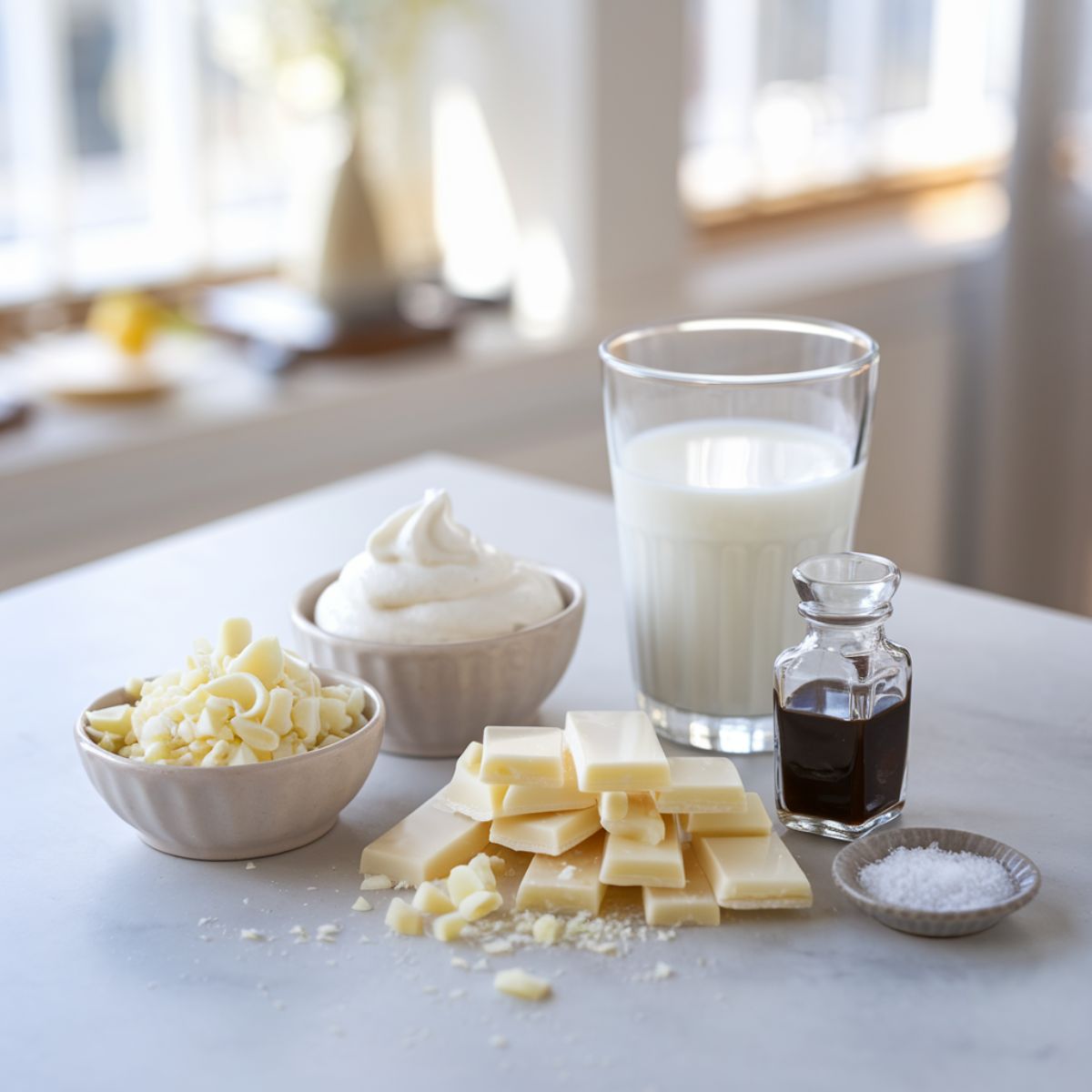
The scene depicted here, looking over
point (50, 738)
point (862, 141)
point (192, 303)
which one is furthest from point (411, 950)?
point (862, 141)

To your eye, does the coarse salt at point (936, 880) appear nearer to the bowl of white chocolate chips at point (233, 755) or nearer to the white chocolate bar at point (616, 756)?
the white chocolate bar at point (616, 756)

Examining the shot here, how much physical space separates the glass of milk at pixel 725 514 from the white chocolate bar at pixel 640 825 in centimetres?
18

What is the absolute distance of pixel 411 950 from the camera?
30.1 inches

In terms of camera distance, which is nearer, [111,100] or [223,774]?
[223,774]

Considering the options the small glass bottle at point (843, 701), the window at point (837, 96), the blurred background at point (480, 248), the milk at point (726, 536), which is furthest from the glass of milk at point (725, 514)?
the window at point (837, 96)

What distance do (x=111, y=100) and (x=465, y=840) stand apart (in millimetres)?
2014

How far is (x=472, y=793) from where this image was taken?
2.79 ft

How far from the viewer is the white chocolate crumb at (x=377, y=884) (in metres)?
0.83

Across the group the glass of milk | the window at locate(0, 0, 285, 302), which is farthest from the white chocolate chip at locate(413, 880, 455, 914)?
the window at locate(0, 0, 285, 302)

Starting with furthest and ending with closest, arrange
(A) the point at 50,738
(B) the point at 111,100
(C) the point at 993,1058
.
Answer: (B) the point at 111,100, (A) the point at 50,738, (C) the point at 993,1058

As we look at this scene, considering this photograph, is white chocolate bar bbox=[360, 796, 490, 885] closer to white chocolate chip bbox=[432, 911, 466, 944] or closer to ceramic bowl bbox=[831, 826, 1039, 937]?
white chocolate chip bbox=[432, 911, 466, 944]

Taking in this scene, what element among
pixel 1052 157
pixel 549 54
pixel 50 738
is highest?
pixel 549 54

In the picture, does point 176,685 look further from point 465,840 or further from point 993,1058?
point 993,1058

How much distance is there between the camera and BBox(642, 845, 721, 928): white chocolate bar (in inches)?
30.6
